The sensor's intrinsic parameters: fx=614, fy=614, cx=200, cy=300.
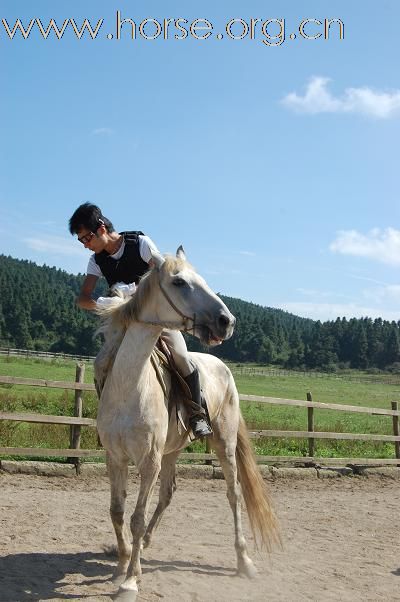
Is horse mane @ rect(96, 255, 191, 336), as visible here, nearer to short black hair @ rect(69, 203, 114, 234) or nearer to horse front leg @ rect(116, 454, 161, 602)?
short black hair @ rect(69, 203, 114, 234)

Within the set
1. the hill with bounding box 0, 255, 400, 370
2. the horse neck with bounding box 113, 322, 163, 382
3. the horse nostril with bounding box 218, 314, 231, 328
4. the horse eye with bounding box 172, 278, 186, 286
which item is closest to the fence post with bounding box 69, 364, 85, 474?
the horse neck with bounding box 113, 322, 163, 382

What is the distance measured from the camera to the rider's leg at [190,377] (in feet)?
16.9

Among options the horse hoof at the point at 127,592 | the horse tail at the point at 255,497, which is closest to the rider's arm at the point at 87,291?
the horse hoof at the point at 127,592

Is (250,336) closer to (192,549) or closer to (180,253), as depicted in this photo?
(192,549)

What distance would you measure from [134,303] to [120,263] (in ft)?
2.46

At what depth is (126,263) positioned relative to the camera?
514 cm

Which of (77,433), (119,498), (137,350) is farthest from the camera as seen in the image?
(77,433)

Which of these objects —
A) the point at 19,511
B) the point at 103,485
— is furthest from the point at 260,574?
the point at 103,485

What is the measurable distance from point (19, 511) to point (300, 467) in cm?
651

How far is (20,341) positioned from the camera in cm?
9981

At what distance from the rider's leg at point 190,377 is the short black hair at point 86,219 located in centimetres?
105

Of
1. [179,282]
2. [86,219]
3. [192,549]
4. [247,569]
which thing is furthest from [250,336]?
[179,282]

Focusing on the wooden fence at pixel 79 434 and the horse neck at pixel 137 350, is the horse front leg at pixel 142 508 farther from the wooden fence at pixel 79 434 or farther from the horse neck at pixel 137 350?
the wooden fence at pixel 79 434

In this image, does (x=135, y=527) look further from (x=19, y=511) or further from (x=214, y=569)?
(x=19, y=511)
